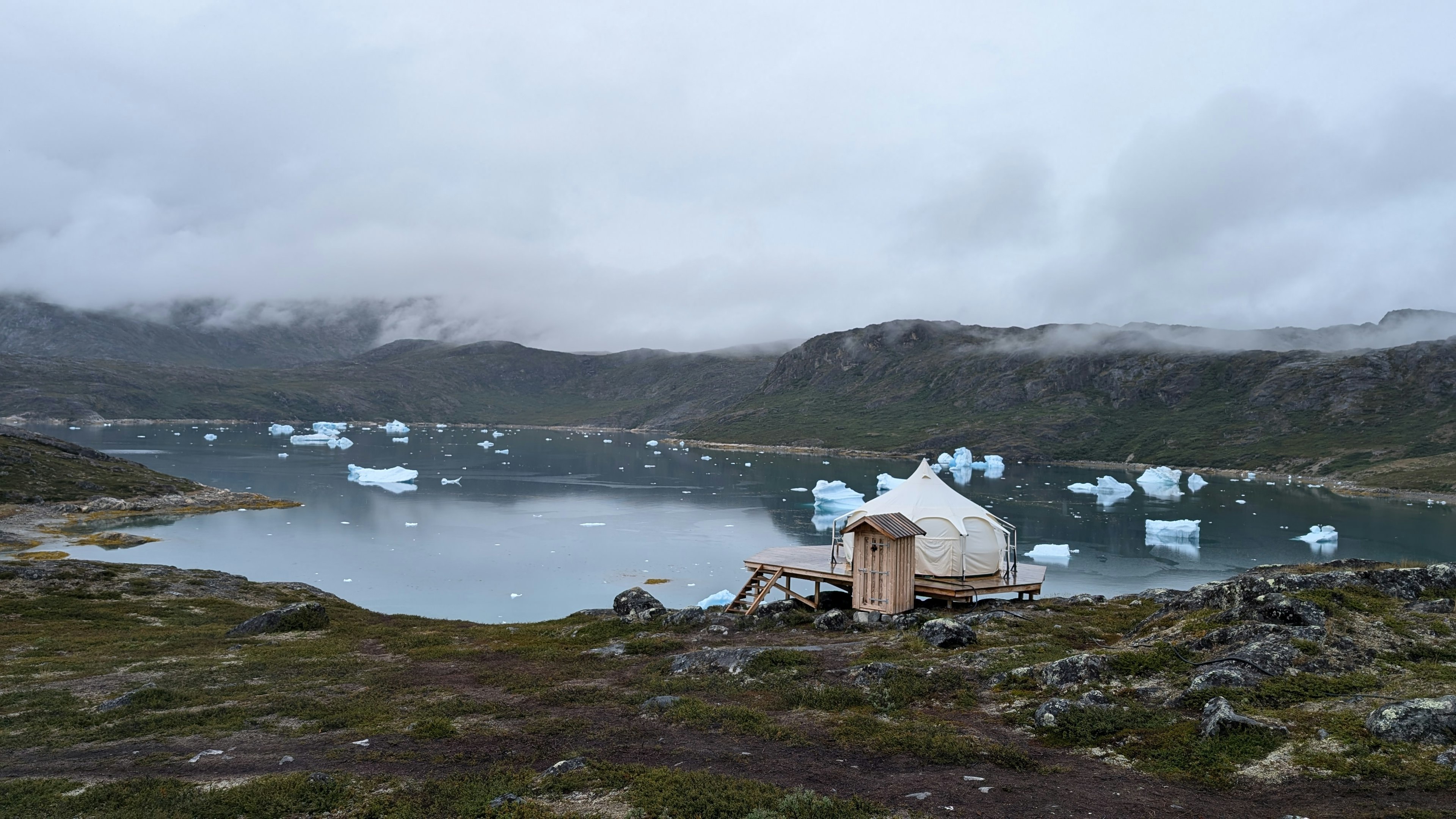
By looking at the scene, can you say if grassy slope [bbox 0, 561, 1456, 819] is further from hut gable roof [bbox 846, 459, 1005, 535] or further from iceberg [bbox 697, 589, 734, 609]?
iceberg [bbox 697, 589, 734, 609]

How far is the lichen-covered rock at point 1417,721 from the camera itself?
10969mm

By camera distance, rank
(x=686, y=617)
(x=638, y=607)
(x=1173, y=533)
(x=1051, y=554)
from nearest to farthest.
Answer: (x=686, y=617), (x=638, y=607), (x=1051, y=554), (x=1173, y=533)

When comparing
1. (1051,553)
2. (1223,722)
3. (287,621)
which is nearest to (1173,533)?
(1051,553)

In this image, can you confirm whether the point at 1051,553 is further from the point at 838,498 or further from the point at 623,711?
the point at 623,711

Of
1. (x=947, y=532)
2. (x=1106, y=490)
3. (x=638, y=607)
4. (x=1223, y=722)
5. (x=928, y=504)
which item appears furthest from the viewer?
(x=1106, y=490)

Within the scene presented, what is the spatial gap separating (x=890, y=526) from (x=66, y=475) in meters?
89.6

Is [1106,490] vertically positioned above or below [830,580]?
below

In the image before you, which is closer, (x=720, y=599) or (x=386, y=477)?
(x=720, y=599)

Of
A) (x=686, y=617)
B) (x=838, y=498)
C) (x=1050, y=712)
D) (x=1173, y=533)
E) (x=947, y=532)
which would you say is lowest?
(x=1173, y=533)

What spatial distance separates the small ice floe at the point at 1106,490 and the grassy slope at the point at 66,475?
376 ft

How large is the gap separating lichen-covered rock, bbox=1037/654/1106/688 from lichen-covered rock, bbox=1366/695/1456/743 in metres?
4.50

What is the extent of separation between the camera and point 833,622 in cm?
2612

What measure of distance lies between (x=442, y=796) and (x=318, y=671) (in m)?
11.3

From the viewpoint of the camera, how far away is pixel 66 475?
80438 mm
